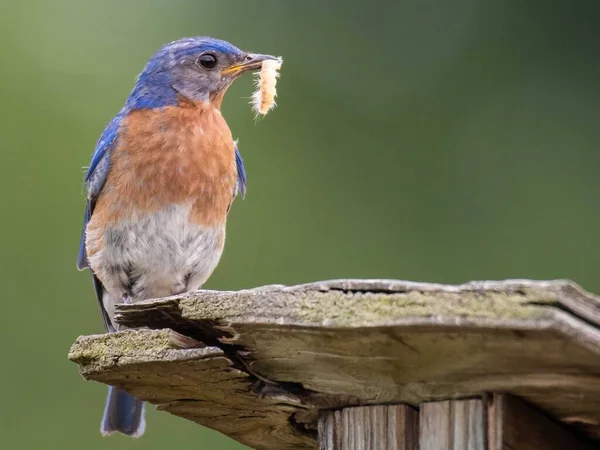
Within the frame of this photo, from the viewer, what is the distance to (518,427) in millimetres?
2482

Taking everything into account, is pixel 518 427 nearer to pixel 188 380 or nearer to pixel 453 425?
pixel 453 425

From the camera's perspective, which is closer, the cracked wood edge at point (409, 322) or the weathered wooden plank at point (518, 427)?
the cracked wood edge at point (409, 322)

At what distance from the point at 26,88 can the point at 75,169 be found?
1.63ft

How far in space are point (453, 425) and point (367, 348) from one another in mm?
294

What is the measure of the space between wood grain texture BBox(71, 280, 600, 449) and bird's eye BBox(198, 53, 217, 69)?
228cm

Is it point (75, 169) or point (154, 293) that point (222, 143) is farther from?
point (75, 169)

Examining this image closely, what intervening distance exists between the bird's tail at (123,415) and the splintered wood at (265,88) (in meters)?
1.17

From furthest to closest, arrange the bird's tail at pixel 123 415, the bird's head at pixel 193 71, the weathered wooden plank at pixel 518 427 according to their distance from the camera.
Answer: the bird's head at pixel 193 71, the bird's tail at pixel 123 415, the weathered wooden plank at pixel 518 427

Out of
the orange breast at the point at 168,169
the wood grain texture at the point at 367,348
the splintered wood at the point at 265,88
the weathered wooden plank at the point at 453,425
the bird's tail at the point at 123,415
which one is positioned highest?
the splintered wood at the point at 265,88

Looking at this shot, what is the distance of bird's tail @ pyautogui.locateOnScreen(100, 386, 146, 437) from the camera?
14.4 ft

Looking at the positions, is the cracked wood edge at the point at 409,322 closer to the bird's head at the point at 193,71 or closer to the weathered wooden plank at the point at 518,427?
the weathered wooden plank at the point at 518,427

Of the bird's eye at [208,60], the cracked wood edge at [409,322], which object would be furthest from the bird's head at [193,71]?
the cracked wood edge at [409,322]

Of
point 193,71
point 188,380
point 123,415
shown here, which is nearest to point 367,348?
point 188,380

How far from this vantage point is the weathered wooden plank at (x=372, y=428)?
260 cm
